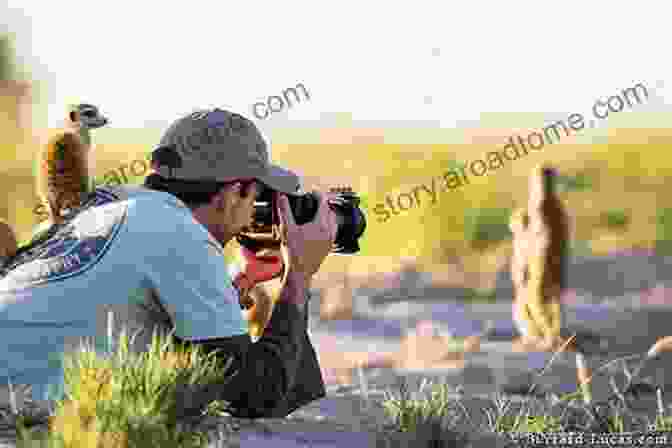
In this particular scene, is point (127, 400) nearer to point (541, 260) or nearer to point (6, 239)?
point (6, 239)

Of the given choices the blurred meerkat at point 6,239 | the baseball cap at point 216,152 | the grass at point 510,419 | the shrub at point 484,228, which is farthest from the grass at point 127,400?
the shrub at point 484,228

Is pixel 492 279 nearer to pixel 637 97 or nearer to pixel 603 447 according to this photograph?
pixel 637 97

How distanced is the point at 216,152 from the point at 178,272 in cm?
38

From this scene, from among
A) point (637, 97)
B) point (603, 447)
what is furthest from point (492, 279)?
point (603, 447)

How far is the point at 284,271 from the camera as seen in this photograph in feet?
13.1

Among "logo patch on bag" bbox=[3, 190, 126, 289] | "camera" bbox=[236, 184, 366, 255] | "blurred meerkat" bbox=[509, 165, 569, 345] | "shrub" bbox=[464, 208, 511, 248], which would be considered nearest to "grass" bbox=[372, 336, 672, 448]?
"camera" bbox=[236, 184, 366, 255]

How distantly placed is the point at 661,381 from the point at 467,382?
1.53 meters

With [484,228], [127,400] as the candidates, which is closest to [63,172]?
[127,400]

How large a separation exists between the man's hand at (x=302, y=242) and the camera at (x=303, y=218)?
66mm

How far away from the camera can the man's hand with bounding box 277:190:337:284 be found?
3938 mm

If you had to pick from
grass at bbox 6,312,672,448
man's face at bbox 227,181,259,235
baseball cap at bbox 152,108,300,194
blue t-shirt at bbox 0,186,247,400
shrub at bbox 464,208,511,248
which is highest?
baseball cap at bbox 152,108,300,194

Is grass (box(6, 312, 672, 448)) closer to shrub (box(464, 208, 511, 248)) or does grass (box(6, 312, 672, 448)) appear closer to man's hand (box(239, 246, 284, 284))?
man's hand (box(239, 246, 284, 284))

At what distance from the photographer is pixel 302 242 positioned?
3.96 metres

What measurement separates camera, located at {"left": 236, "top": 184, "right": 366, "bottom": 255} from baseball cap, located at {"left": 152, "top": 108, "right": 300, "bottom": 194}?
2.6 inches
